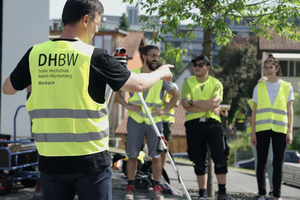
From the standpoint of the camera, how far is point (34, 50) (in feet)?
8.30

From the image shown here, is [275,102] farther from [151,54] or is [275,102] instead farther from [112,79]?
[112,79]

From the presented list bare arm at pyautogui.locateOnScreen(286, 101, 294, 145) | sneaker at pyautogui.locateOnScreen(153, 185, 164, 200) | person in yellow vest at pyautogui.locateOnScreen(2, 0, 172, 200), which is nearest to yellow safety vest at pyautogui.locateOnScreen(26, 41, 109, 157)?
person in yellow vest at pyautogui.locateOnScreen(2, 0, 172, 200)

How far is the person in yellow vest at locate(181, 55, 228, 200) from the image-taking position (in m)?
5.79

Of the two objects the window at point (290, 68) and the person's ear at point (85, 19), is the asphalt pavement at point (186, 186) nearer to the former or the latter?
the person's ear at point (85, 19)

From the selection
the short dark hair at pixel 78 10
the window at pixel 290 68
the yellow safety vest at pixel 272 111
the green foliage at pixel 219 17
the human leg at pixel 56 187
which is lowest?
the human leg at pixel 56 187

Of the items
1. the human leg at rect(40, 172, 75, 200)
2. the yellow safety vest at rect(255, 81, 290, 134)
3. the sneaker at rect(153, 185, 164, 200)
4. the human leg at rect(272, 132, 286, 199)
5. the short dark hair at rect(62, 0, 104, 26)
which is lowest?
the sneaker at rect(153, 185, 164, 200)

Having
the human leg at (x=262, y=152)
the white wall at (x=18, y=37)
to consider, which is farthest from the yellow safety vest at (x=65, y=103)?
the white wall at (x=18, y=37)

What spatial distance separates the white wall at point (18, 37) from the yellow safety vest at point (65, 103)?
7.77 m

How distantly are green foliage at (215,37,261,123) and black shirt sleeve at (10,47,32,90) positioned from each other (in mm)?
49703

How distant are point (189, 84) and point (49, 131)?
3.89 meters

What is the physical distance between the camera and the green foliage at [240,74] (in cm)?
5228

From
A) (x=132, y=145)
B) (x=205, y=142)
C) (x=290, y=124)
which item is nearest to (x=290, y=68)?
(x=290, y=124)

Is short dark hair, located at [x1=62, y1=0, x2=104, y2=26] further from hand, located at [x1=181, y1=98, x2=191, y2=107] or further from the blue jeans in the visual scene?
hand, located at [x1=181, y1=98, x2=191, y2=107]

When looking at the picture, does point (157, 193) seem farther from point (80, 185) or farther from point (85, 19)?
point (85, 19)
